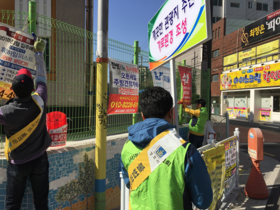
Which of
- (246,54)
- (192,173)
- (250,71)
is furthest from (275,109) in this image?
(192,173)

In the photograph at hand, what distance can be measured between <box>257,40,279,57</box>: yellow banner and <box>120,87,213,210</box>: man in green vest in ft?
68.2

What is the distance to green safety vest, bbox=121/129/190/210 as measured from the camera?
4.08 ft

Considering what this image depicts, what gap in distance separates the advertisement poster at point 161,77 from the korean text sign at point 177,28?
52cm

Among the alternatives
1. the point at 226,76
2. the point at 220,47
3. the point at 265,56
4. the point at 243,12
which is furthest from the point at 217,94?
the point at 243,12

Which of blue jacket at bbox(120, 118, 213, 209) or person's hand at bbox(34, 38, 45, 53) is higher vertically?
person's hand at bbox(34, 38, 45, 53)

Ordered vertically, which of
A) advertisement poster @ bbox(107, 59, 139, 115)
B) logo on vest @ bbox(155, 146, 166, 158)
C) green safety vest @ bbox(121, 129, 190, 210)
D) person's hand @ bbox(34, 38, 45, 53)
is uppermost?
person's hand @ bbox(34, 38, 45, 53)

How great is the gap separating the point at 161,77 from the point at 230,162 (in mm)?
2499

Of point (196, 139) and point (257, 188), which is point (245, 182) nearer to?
point (257, 188)

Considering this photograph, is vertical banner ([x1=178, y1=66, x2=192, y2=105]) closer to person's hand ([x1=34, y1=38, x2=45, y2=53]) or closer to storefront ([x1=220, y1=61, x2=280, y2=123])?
person's hand ([x1=34, y1=38, x2=45, y2=53])

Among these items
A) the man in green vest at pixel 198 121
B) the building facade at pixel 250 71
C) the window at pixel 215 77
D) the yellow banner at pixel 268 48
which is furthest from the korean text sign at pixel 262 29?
the man in green vest at pixel 198 121

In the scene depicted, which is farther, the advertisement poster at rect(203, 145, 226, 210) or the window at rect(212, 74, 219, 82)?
the window at rect(212, 74, 219, 82)

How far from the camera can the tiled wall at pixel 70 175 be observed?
7.84 feet

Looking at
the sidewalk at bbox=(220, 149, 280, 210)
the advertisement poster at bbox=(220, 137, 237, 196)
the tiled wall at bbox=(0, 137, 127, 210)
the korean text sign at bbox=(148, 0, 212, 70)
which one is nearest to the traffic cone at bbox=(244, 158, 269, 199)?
the sidewalk at bbox=(220, 149, 280, 210)

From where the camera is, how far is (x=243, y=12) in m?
30.5
